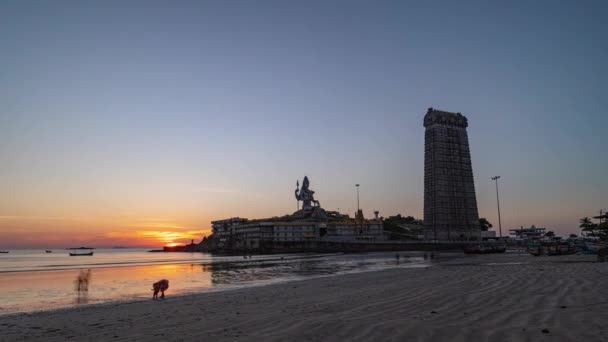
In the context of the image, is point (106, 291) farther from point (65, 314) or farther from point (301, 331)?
point (301, 331)

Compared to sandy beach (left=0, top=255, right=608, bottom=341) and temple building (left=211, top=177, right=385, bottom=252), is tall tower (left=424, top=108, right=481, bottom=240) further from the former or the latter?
sandy beach (left=0, top=255, right=608, bottom=341)

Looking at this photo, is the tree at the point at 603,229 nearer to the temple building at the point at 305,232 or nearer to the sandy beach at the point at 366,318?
the sandy beach at the point at 366,318

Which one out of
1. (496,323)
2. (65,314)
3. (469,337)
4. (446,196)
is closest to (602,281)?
(496,323)

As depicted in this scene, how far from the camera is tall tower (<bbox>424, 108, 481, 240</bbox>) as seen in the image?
148 m

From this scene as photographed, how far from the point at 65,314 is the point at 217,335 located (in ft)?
36.9

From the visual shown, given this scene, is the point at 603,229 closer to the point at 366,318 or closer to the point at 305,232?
the point at 366,318

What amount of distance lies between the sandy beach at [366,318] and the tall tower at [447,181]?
133605 millimetres

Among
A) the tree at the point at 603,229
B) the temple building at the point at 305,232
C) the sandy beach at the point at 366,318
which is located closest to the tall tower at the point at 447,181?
the temple building at the point at 305,232

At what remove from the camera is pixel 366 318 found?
483 inches

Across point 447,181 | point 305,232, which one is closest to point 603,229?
point 447,181

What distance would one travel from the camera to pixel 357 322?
38.2 feet

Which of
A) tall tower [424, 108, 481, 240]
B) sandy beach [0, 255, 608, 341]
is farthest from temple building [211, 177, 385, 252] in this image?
sandy beach [0, 255, 608, 341]

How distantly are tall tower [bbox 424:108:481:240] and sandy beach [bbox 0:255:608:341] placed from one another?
13361cm

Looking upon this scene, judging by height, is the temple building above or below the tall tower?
below
